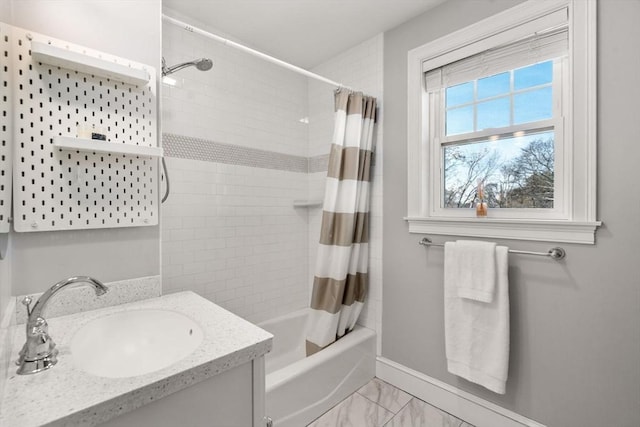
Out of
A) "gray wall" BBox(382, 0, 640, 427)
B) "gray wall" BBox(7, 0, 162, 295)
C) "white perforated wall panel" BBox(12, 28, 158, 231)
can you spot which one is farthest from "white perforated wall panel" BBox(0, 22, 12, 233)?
"gray wall" BBox(382, 0, 640, 427)

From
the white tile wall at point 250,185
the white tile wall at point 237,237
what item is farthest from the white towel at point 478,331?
the white tile wall at point 237,237

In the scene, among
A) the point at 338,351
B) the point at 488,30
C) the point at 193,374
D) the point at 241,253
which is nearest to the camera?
the point at 193,374

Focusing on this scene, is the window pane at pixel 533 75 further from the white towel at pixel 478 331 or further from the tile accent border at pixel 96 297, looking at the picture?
the tile accent border at pixel 96 297

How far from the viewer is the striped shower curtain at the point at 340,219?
6.65 ft

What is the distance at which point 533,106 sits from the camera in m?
1.62

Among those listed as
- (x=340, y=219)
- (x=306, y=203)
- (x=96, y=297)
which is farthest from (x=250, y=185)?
(x=96, y=297)

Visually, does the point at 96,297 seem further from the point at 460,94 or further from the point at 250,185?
the point at 460,94

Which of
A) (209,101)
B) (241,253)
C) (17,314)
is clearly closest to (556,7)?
(209,101)

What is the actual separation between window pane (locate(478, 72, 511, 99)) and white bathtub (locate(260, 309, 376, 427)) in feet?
5.89

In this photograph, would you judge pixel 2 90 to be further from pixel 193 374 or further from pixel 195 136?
pixel 195 136

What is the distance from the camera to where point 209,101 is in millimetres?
2127

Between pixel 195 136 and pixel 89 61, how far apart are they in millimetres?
993

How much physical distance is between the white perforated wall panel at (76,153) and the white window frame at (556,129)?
1560 millimetres

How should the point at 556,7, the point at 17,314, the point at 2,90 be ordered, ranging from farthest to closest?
1. the point at 556,7
2. the point at 17,314
3. the point at 2,90
